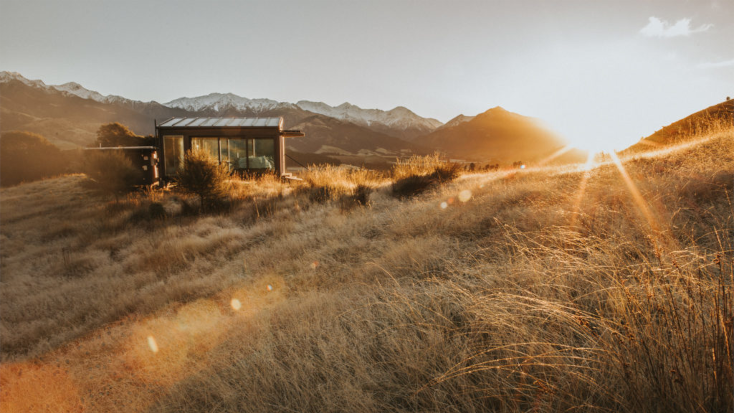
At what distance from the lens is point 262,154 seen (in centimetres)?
1961

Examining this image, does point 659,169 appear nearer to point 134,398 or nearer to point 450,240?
point 450,240

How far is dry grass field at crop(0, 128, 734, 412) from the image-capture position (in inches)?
72.1

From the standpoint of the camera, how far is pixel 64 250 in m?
9.98

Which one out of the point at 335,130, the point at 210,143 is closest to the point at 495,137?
the point at 335,130

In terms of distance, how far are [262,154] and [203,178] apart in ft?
25.2

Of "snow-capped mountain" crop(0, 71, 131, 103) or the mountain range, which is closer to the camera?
the mountain range

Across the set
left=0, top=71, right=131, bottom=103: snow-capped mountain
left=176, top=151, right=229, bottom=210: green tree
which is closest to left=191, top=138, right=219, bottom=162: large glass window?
left=176, top=151, right=229, bottom=210: green tree

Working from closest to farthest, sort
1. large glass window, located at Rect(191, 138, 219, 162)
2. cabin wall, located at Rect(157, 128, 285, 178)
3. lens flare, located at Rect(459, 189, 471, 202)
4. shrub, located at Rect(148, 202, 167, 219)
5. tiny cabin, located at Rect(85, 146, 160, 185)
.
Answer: lens flare, located at Rect(459, 189, 471, 202) < shrub, located at Rect(148, 202, 167, 219) < tiny cabin, located at Rect(85, 146, 160, 185) < cabin wall, located at Rect(157, 128, 285, 178) < large glass window, located at Rect(191, 138, 219, 162)

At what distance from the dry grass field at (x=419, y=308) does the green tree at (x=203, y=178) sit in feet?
11.2

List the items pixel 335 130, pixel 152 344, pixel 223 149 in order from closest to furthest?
pixel 152 344, pixel 223 149, pixel 335 130

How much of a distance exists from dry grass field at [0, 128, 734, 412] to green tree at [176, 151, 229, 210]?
11.2ft

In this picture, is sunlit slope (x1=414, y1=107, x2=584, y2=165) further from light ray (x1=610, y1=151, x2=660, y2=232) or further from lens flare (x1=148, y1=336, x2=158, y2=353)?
lens flare (x1=148, y1=336, x2=158, y2=353)

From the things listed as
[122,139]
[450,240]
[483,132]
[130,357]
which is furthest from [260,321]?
[483,132]

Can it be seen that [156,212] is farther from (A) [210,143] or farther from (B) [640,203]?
(B) [640,203]
